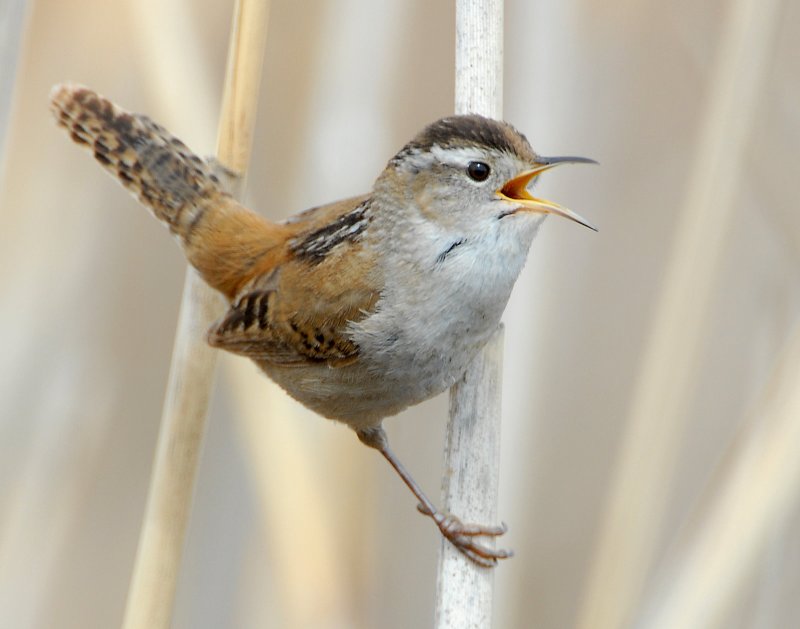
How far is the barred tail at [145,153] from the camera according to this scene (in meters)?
2.48

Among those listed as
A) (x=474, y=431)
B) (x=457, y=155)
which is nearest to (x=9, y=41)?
(x=457, y=155)

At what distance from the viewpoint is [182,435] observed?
2.10 meters

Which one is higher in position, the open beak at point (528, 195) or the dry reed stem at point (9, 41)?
the dry reed stem at point (9, 41)

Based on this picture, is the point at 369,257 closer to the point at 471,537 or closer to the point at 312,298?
the point at 312,298

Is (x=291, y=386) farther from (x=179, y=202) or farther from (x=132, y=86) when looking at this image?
(x=132, y=86)

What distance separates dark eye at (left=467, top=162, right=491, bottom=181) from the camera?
1.97 metres

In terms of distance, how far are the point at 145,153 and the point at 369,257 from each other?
0.74m

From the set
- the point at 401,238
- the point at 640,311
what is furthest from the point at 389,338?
the point at 640,311

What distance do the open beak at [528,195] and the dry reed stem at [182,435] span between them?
1.96ft

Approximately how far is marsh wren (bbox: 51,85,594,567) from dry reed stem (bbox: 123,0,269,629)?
0.13 meters

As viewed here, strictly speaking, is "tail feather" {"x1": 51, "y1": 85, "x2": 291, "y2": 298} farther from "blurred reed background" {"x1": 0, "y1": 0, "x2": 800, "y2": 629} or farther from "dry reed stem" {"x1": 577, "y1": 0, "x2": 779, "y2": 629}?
"dry reed stem" {"x1": 577, "y1": 0, "x2": 779, "y2": 629}

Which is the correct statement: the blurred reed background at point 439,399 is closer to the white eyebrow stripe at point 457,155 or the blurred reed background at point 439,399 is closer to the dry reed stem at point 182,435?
the dry reed stem at point 182,435

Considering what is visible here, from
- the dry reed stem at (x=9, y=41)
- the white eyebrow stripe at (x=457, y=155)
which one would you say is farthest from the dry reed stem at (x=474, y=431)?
the dry reed stem at (x=9, y=41)

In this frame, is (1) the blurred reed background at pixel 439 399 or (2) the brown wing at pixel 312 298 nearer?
(2) the brown wing at pixel 312 298
